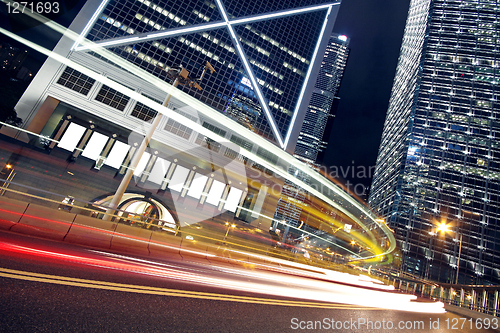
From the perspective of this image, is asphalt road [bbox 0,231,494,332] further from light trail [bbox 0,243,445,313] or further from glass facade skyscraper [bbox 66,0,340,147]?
glass facade skyscraper [bbox 66,0,340,147]

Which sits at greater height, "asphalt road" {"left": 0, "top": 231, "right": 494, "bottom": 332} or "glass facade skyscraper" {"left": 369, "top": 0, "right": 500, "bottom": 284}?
"glass facade skyscraper" {"left": 369, "top": 0, "right": 500, "bottom": 284}

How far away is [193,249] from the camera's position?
10586mm

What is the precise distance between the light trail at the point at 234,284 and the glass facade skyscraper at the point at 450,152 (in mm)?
73554

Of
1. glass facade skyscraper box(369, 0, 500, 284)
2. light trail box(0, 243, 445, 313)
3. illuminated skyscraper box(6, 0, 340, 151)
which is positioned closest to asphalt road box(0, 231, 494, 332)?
light trail box(0, 243, 445, 313)

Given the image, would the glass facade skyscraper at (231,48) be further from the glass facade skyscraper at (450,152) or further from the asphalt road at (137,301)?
the glass facade skyscraper at (450,152)

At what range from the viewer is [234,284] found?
664cm

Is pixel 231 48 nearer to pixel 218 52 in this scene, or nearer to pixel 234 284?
pixel 218 52

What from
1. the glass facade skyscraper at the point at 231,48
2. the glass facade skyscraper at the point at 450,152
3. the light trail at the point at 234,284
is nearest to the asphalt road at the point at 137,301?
the light trail at the point at 234,284

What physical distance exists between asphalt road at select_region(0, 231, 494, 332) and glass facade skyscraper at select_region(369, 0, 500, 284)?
79.2 meters

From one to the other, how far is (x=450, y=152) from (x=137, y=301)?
98063 millimetres

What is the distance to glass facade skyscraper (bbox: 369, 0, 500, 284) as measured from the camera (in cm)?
6328

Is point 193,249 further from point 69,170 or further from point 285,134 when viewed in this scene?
point 285,134

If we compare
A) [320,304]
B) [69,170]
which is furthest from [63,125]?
[320,304]

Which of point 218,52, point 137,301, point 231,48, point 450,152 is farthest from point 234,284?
point 450,152
